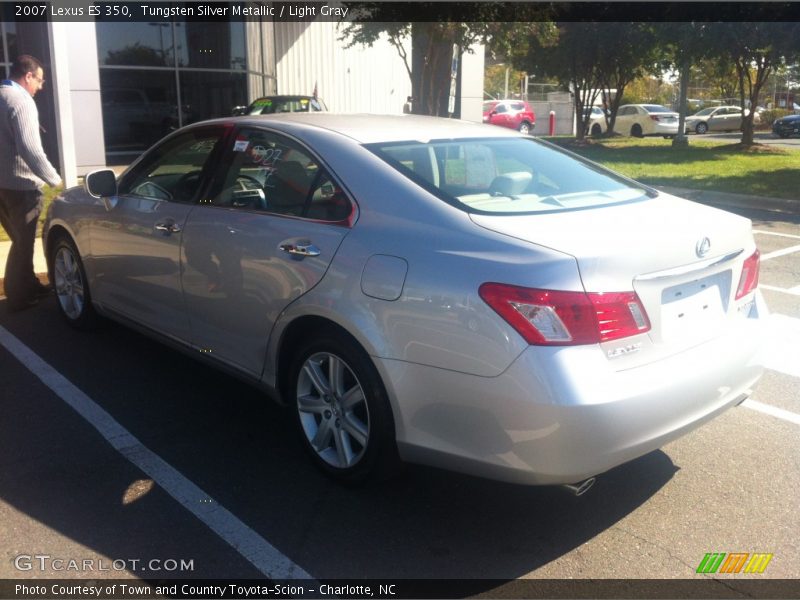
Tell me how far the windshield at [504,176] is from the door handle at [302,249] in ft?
1.74

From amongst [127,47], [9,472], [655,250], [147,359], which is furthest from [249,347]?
[127,47]

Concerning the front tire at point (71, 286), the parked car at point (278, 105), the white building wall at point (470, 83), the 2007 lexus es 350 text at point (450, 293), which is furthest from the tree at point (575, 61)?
the 2007 lexus es 350 text at point (450, 293)

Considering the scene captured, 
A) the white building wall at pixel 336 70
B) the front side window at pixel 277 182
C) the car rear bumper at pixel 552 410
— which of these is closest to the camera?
the car rear bumper at pixel 552 410

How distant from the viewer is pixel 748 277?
378cm

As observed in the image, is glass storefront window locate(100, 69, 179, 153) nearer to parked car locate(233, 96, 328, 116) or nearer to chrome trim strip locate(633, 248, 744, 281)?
parked car locate(233, 96, 328, 116)

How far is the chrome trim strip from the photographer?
125 inches

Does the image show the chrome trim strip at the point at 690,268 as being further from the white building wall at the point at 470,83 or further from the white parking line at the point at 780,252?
the white building wall at the point at 470,83

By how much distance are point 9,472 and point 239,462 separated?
1.08 meters

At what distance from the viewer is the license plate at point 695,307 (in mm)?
3246

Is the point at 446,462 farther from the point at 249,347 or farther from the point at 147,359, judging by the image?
the point at 147,359

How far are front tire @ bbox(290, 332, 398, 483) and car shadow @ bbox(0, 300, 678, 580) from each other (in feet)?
0.48

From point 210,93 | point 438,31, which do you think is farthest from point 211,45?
point 438,31

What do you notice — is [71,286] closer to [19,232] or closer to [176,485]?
[19,232]

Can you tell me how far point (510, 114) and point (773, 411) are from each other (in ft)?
115
